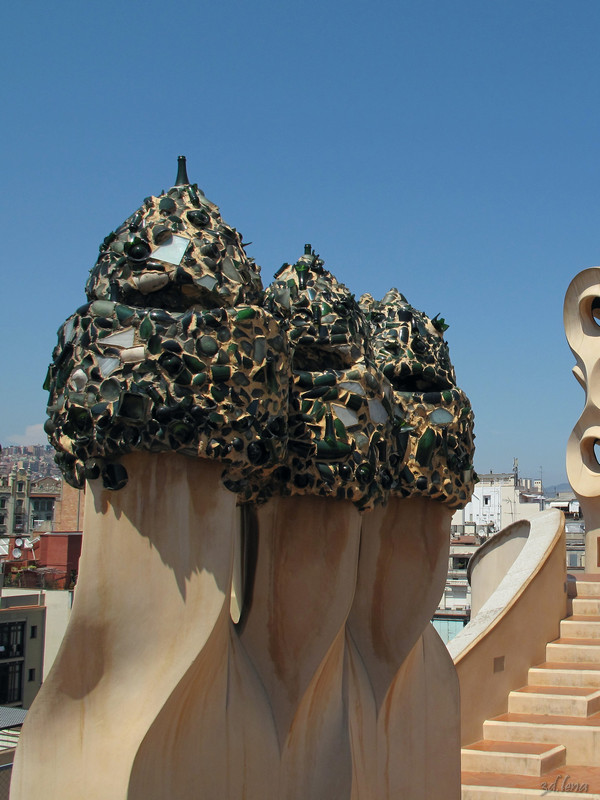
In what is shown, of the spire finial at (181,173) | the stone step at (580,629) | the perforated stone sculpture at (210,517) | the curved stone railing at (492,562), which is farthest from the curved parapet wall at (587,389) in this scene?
the spire finial at (181,173)

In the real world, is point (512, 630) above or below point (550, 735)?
above

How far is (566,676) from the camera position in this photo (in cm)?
1430

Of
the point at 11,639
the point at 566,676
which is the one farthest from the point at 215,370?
the point at 11,639

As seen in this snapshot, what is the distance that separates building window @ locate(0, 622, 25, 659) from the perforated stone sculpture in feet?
61.7

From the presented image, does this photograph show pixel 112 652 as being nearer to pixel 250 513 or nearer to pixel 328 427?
pixel 250 513

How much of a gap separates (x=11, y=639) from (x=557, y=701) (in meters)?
16.3

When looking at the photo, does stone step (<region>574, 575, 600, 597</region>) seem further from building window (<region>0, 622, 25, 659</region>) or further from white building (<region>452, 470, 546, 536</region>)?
white building (<region>452, 470, 546, 536</region>)

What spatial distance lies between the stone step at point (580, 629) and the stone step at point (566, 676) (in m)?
0.90

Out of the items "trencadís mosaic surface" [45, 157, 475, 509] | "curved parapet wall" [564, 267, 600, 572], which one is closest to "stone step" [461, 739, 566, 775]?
"trencadís mosaic surface" [45, 157, 475, 509]

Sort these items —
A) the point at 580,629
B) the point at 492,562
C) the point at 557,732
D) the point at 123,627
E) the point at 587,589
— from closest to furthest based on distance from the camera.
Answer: the point at 123,627 → the point at 557,732 → the point at 580,629 → the point at 587,589 → the point at 492,562

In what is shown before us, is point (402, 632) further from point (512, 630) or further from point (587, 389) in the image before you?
point (587, 389)

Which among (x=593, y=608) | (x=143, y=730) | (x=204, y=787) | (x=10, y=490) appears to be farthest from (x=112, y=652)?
(x=10, y=490)

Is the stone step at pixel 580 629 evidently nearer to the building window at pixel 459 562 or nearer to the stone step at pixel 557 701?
the stone step at pixel 557 701

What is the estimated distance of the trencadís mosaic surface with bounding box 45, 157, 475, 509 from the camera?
19.4ft
